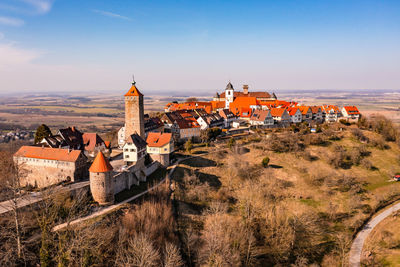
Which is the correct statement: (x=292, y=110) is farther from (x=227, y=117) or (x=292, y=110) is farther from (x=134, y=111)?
(x=134, y=111)

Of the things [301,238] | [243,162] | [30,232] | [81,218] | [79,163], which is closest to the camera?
[30,232]

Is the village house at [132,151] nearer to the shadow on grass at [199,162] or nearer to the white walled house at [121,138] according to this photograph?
the shadow on grass at [199,162]

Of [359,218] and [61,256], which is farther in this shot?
[359,218]

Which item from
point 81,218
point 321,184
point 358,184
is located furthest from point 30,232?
point 358,184

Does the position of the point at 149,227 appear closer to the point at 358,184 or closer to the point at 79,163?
the point at 79,163

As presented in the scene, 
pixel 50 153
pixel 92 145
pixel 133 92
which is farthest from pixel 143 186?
pixel 133 92

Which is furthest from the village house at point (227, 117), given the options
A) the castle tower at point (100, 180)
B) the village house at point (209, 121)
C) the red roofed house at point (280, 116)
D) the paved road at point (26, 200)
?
the paved road at point (26, 200)

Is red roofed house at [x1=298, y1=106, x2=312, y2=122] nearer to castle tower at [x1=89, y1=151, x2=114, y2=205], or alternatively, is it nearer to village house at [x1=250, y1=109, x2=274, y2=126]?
village house at [x1=250, y1=109, x2=274, y2=126]
